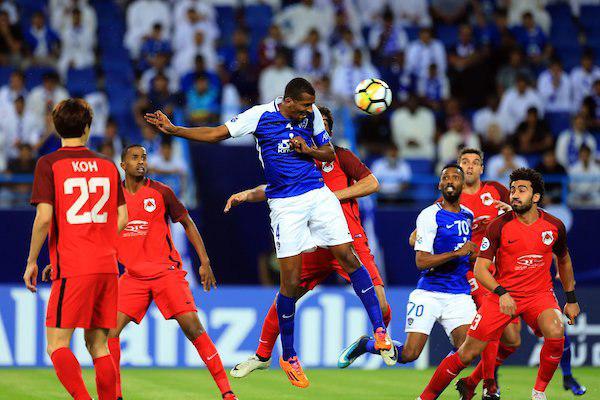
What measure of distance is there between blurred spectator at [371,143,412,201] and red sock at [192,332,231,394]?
8014mm

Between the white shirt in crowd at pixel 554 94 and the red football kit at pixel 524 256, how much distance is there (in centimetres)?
1053

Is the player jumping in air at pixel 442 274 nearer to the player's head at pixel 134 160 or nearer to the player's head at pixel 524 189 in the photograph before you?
the player's head at pixel 524 189

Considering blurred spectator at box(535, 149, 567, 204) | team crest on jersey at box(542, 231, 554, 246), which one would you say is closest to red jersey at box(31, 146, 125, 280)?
team crest on jersey at box(542, 231, 554, 246)

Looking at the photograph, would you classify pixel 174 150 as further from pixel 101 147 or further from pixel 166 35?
pixel 166 35

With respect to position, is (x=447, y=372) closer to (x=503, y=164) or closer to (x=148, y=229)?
(x=148, y=229)

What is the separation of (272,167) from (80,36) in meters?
10.9

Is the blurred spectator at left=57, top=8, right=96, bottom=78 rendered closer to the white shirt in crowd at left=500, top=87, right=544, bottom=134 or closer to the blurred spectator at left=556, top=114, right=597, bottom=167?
the white shirt in crowd at left=500, top=87, right=544, bottom=134

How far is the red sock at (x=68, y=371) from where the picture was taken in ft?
28.2

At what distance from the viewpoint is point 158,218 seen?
11000 mm

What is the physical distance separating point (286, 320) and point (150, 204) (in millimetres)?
1640

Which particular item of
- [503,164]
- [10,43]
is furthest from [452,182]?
[10,43]

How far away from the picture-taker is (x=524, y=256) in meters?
10.8

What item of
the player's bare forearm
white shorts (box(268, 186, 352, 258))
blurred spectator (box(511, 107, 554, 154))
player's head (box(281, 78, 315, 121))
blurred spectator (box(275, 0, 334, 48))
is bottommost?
white shorts (box(268, 186, 352, 258))

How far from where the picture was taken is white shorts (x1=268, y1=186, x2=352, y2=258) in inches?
404
